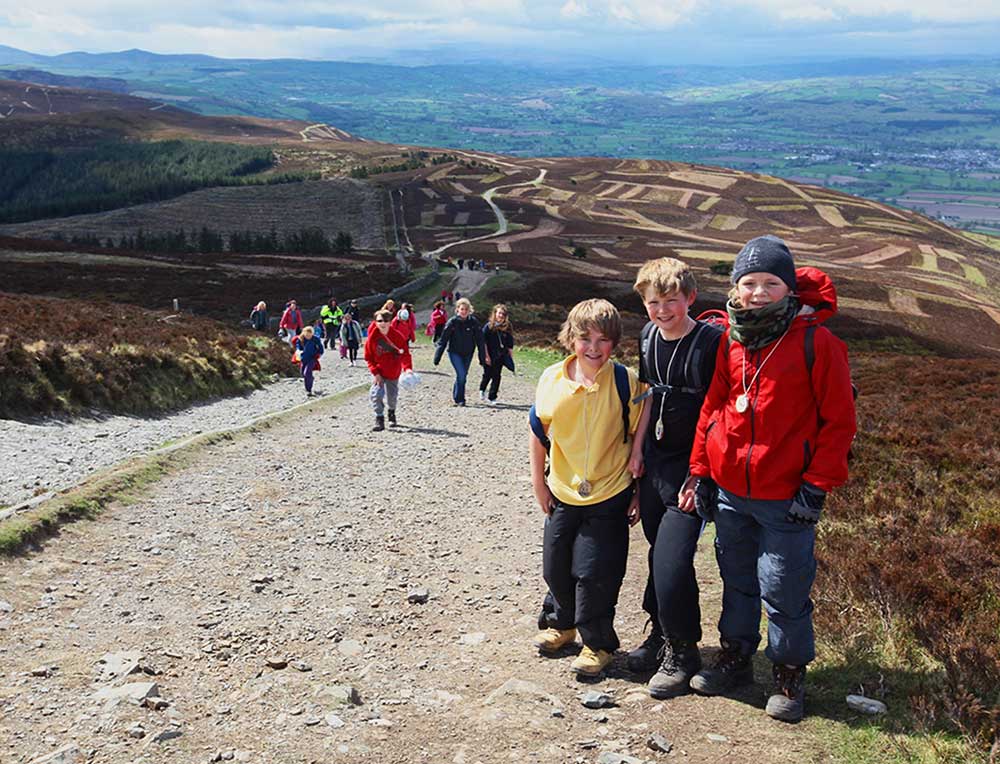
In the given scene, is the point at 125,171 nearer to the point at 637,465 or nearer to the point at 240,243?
the point at 240,243

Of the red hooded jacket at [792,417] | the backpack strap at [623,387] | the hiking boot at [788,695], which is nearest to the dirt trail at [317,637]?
the hiking boot at [788,695]

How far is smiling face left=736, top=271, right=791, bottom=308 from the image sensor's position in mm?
5121

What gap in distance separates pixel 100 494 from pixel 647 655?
21.6 feet

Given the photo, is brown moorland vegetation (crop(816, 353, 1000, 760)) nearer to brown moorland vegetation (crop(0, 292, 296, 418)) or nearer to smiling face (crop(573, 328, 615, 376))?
smiling face (crop(573, 328, 615, 376))

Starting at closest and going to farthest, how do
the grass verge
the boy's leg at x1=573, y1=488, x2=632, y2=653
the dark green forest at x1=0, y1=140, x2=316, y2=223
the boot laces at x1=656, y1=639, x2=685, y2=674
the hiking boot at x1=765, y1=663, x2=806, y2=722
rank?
the hiking boot at x1=765, y1=663, x2=806, y2=722 < the boot laces at x1=656, y1=639, x2=685, y2=674 < the boy's leg at x1=573, y1=488, x2=632, y2=653 < the grass verge < the dark green forest at x1=0, y1=140, x2=316, y2=223

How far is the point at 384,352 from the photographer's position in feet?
53.0

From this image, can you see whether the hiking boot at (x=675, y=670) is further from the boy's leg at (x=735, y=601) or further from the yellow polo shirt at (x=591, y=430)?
the yellow polo shirt at (x=591, y=430)

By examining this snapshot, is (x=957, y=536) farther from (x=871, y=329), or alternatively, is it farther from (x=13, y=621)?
(x=871, y=329)

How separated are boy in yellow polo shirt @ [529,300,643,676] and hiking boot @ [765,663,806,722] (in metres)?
1.18

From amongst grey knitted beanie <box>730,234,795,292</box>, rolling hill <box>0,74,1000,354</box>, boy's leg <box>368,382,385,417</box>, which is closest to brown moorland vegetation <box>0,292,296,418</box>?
boy's leg <box>368,382,385,417</box>

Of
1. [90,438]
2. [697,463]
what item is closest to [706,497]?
[697,463]

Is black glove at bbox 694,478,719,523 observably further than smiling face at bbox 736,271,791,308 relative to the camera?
Yes

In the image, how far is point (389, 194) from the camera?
→ 137m

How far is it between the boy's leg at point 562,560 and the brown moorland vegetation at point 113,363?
38.2 ft
